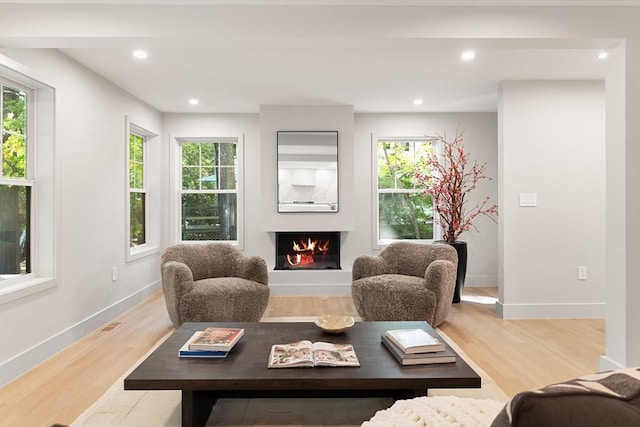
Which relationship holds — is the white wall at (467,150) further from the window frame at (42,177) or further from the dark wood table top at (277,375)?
the dark wood table top at (277,375)

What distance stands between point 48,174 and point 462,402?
327cm

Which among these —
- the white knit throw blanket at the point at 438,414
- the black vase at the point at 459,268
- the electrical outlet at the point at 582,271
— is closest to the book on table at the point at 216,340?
the white knit throw blanket at the point at 438,414

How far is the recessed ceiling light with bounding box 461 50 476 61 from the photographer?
3376 millimetres

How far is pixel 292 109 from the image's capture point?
5.14 m

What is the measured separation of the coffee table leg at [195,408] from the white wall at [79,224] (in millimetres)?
1481

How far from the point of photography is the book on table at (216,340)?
1949 millimetres

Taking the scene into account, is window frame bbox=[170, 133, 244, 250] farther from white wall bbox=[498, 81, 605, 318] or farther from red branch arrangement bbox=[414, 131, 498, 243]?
white wall bbox=[498, 81, 605, 318]

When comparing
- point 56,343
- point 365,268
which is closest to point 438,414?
point 365,268

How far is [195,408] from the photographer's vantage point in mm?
1878

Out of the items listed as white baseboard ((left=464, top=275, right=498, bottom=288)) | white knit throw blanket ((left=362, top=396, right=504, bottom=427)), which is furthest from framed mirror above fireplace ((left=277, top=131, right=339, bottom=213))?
white knit throw blanket ((left=362, top=396, right=504, bottom=427))

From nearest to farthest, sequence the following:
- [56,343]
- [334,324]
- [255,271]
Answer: [334,324] → [56,343] → [255,271]

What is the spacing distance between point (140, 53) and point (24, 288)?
6.60ft

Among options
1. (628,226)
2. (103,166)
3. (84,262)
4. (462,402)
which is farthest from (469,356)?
(103,166)

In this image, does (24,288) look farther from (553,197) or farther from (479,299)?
(553,197)
